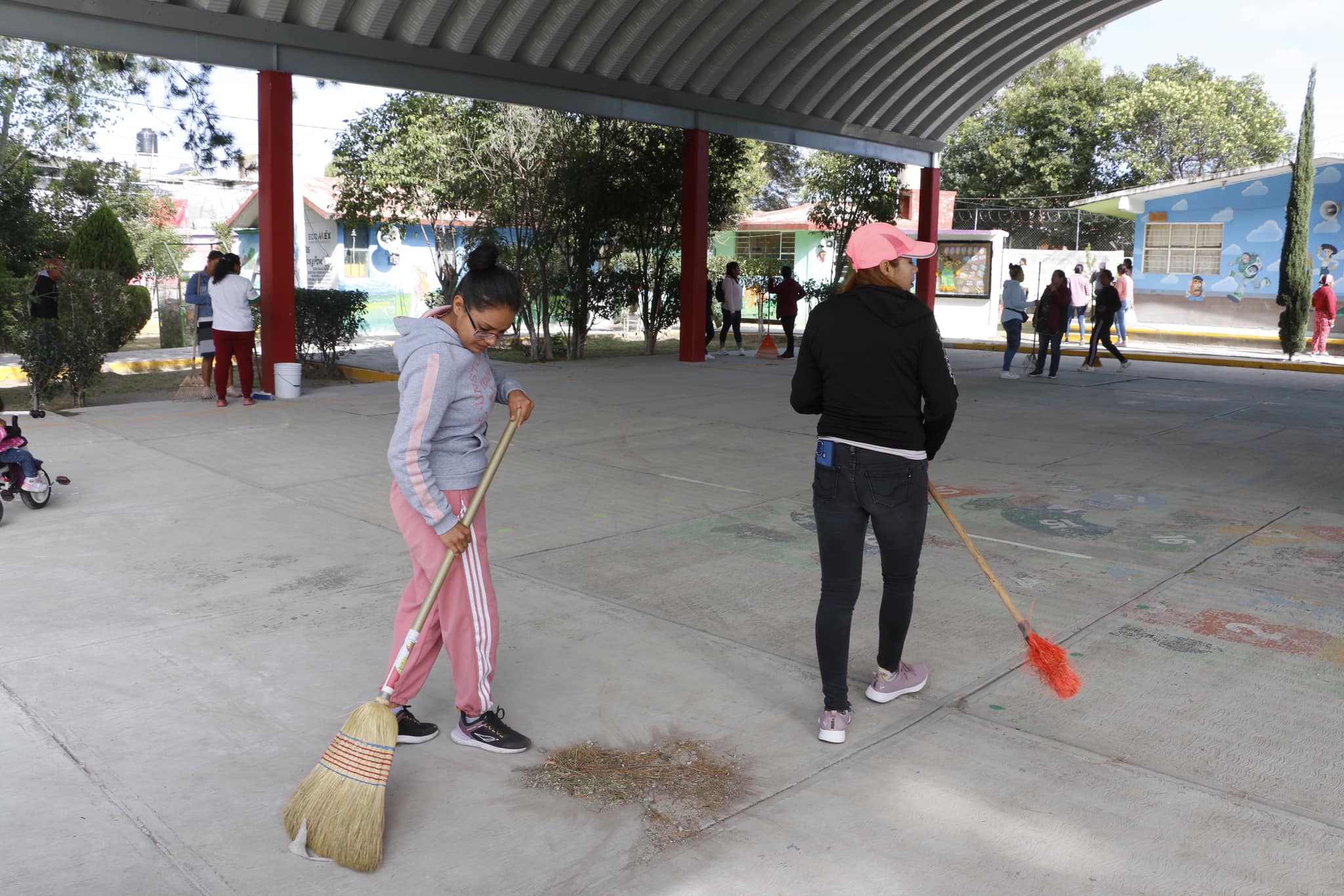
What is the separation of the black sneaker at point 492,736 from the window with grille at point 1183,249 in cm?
3040

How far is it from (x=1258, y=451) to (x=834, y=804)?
8.26 meters

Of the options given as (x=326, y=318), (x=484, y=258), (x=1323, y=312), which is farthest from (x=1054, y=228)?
(x=484, y=258)

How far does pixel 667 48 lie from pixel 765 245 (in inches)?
926

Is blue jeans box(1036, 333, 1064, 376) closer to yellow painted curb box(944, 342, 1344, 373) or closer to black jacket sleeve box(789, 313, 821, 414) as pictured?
yellow painted curb box(944, 342, 1344, 373)

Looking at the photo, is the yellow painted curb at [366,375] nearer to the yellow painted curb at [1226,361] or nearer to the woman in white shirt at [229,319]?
the woman in white shirt at [229,319]

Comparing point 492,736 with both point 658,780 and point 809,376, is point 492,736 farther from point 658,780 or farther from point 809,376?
point 809,376

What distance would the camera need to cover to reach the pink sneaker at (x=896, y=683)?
4.18m

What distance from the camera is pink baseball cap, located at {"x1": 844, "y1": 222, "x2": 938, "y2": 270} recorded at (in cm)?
372

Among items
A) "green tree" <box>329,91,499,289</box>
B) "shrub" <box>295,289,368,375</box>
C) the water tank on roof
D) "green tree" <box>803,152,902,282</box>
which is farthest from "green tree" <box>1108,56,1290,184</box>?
the water tank on roof

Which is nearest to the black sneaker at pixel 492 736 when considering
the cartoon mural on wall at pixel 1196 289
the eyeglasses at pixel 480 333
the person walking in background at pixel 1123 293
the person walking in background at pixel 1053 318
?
the eyeglasses at pixel 480 333

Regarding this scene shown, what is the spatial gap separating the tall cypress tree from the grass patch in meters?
22.1

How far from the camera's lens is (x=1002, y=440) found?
34.0 ft

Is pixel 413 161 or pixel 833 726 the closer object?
pixel 833 726

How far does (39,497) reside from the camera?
694 cm
